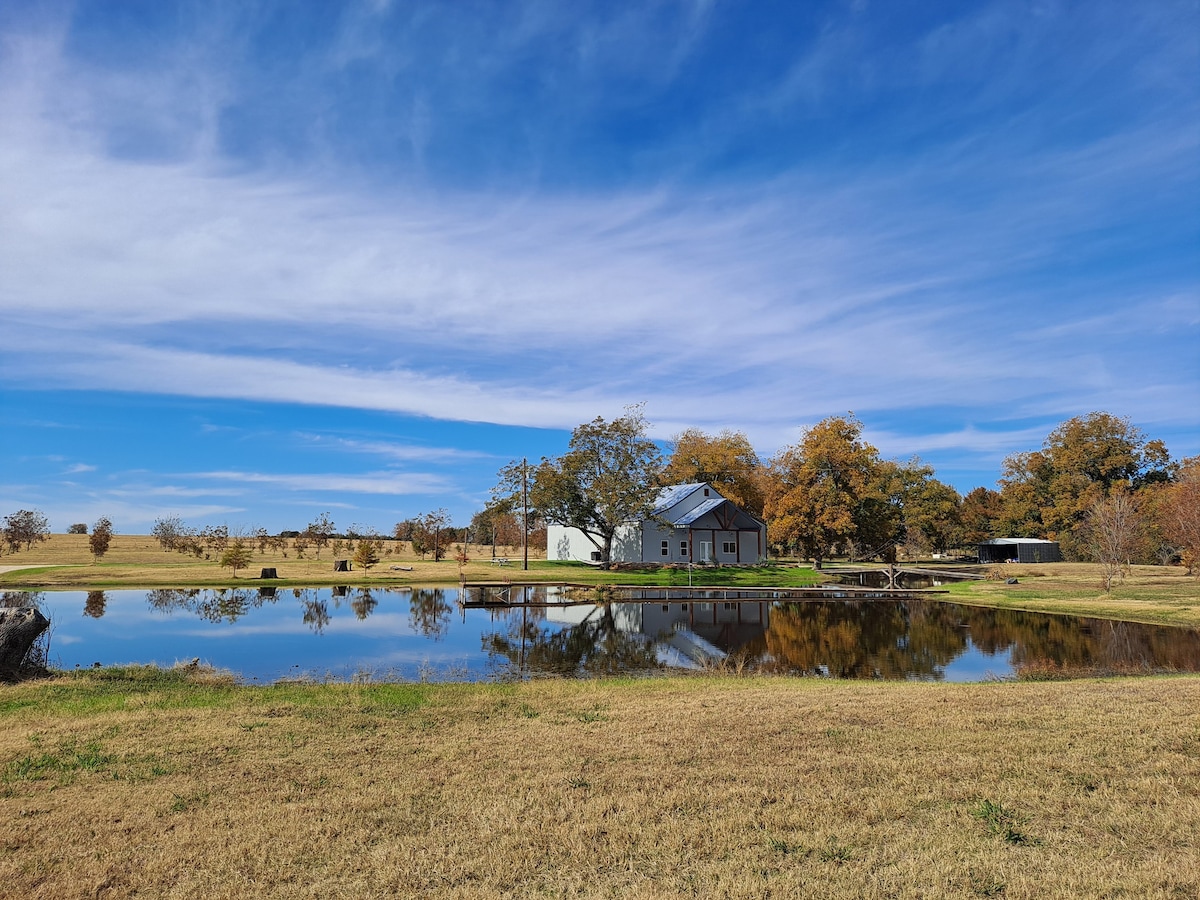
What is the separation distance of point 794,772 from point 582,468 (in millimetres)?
48907

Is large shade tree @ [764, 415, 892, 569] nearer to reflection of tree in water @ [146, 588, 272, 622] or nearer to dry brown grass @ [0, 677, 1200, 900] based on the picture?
reflection of tree in water @ [146, 588, 272, 622]

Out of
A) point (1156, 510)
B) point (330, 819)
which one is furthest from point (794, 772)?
point (1156, 510)

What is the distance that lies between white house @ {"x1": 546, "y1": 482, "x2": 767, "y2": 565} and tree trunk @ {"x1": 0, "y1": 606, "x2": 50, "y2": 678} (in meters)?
47.0

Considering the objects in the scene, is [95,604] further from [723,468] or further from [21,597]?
[723,468]

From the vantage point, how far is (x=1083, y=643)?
2370 centimetres

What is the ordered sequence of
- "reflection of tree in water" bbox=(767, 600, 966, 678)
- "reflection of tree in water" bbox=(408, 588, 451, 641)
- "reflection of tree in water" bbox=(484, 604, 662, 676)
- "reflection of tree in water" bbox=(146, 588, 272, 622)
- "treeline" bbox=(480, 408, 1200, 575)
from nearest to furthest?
1. "reflection of tree in water" bbox=(484, 604, 662, 676)
2. "reflection of tree in water" bbox=(767, 600, 966, 678)
3. "reflection of tree in water" bbox=(408, 588, 451, 641)
4. "reflection of tree in water" bbox=(146, 588, 272, 622)
5. "treeline" bbox=(480, 408, 1200, 575)

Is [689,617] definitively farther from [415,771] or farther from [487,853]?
[487,853]

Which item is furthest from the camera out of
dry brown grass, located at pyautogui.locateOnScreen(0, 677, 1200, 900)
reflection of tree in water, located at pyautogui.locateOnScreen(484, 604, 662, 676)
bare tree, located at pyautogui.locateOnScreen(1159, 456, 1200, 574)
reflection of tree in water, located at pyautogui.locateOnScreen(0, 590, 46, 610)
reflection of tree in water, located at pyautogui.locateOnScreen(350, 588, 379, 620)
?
bare tree, located at pyautogui.locateOnScreen(1159, 456, 1200, 574)

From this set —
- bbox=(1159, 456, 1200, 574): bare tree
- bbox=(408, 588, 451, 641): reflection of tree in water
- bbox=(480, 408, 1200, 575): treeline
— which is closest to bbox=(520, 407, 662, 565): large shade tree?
bbox=(480, 408, 1200, 575): treeline

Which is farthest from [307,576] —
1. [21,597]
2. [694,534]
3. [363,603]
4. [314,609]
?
[694,534]

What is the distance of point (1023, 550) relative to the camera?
81.4 meters

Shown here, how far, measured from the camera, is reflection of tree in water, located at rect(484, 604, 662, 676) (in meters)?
18.9

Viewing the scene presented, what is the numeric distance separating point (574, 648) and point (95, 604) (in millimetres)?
22046

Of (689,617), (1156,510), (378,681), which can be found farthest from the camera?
(1156,510)
